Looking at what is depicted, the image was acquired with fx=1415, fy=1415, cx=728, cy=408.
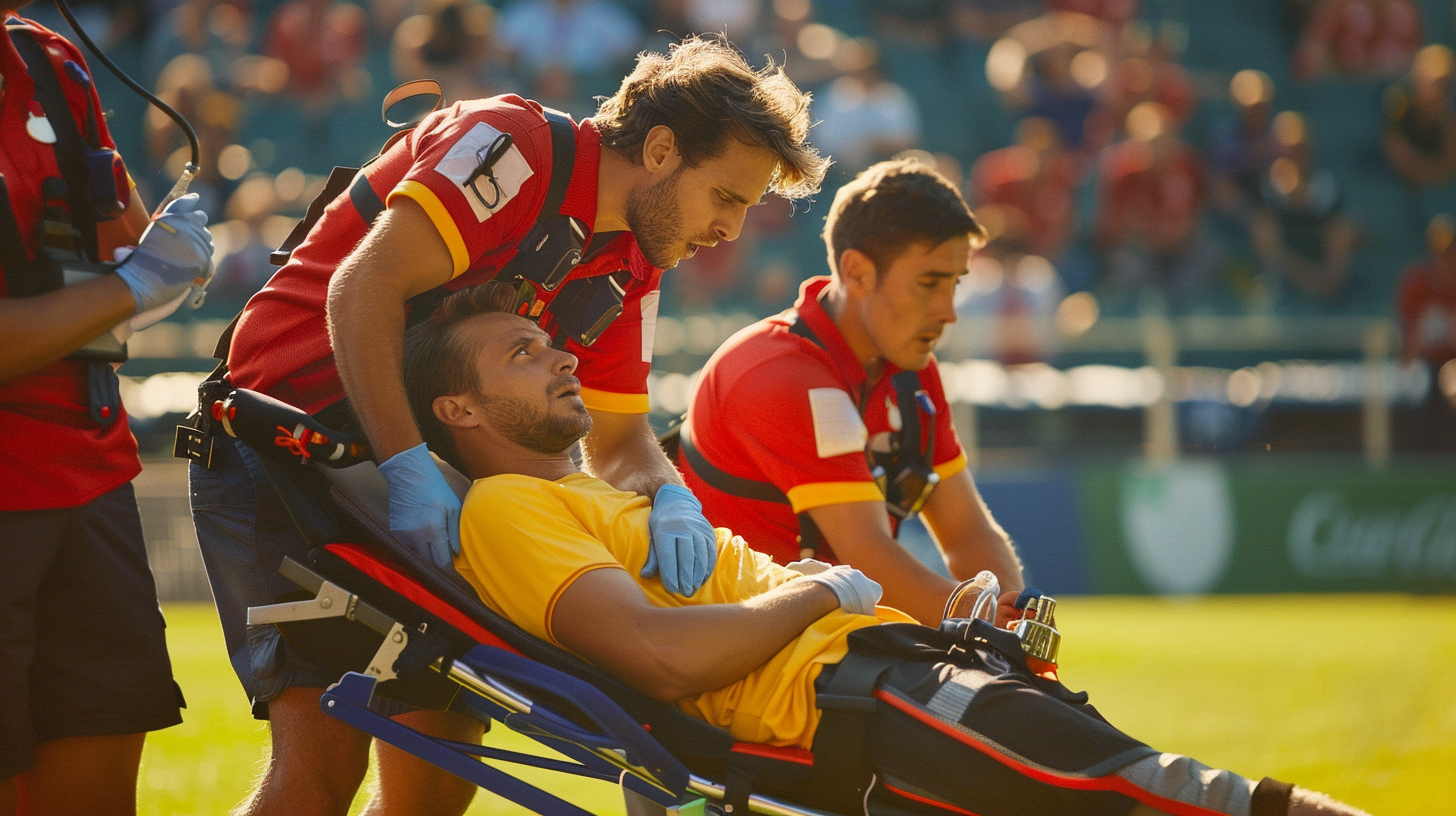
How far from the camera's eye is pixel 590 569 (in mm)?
2873

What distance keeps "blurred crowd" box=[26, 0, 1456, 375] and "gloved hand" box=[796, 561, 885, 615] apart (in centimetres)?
788

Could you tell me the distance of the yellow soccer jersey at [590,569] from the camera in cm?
284

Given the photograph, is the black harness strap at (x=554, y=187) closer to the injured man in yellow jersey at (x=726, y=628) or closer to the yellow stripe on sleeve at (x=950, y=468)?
the injured man in yellow jersey at (x=726, y=628)

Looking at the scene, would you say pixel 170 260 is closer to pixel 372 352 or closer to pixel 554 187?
pixel 372 352

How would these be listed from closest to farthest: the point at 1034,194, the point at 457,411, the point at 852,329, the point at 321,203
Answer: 1. the point at 457,411
2. the point at 321,203
3. the point at 852,329
4. the point at 1034,194

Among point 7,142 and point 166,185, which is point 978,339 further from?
point 7,142

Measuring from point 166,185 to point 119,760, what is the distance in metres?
9.82

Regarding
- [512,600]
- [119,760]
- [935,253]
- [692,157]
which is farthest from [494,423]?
[935,253]

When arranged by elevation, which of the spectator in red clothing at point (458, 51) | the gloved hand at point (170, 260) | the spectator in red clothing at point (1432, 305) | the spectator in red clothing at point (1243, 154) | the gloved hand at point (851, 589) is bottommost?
the gloved hand at point (170, 260)

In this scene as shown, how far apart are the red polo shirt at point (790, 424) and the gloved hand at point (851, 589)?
0.93 meters

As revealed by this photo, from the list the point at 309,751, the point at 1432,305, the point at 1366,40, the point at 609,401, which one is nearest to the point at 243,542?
the point at 309,751

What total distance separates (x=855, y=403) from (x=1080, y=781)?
6.17 feet

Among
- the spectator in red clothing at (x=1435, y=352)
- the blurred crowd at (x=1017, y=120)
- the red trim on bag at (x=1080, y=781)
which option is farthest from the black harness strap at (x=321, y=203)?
the spectator in red clothing at (x=1435, y=352)

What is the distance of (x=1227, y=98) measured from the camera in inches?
549
